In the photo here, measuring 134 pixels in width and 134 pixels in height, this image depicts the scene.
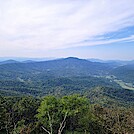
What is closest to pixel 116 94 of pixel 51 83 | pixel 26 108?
pixel 51 83

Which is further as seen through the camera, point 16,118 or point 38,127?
point 16,118

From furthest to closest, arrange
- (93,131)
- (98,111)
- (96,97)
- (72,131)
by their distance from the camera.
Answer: (96,97) < (98,111) < (93,131) < (72,131)

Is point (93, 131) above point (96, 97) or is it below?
above

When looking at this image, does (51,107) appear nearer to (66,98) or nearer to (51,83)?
(66,98)

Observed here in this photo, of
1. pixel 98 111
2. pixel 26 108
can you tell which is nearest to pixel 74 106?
pixel 26 108

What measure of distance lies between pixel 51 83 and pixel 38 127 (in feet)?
450

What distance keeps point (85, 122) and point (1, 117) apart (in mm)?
9867

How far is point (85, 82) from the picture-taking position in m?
175

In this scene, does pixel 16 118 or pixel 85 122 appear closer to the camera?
pixel 85 122

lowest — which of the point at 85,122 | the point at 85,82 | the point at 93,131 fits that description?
the point at 85,82

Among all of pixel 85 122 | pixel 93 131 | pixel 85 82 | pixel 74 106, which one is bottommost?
pixel 85 82

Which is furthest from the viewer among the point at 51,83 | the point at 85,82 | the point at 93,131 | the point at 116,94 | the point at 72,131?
the point at 85,82

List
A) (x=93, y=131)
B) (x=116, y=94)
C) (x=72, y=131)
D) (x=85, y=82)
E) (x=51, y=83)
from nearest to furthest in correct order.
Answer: (x=72, y=131), (x=93, y=131), (x=116, y=94), (x=51, y=83), (x=85, y=82)

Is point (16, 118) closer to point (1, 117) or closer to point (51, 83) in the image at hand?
point (1, 117)
